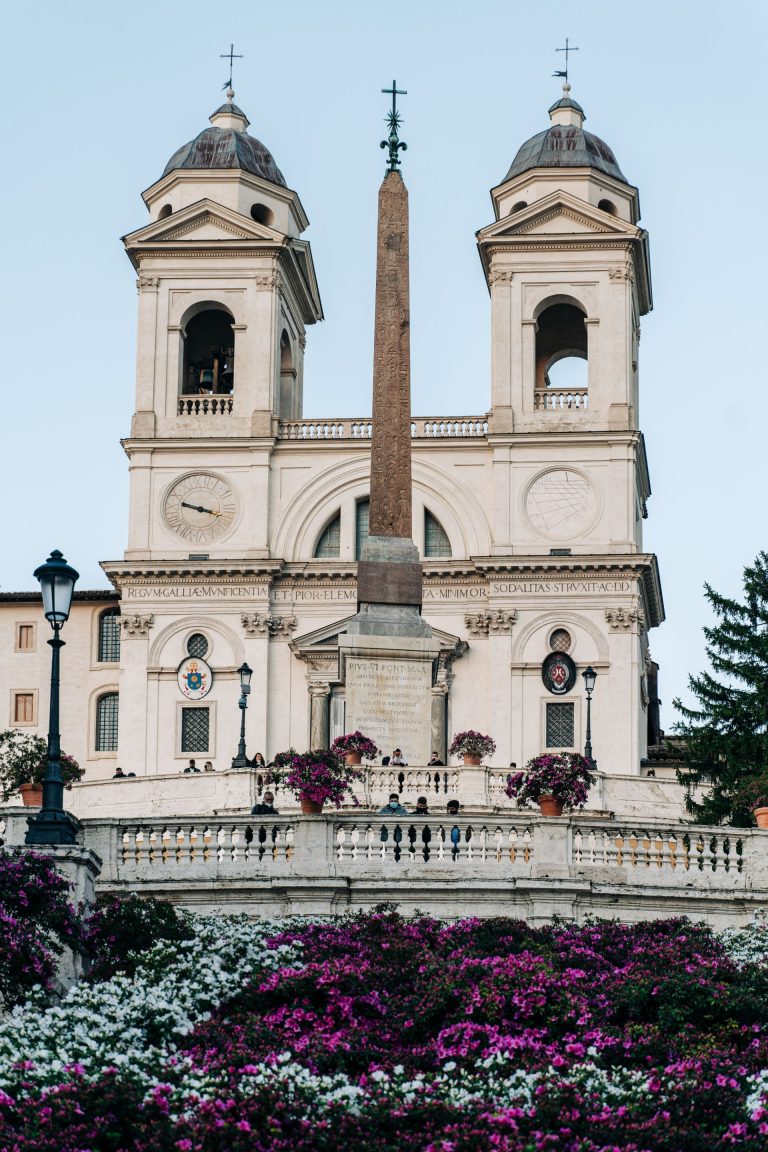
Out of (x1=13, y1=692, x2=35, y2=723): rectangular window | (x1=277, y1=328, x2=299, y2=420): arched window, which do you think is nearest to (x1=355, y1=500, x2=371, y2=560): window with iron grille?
(x1=277, y1=328, x2=299, y2=420): arched window

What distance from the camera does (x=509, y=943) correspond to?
96.8ft

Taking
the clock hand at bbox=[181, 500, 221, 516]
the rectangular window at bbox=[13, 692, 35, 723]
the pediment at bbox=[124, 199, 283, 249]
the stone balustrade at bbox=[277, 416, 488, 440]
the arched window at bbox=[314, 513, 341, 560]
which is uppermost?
the pediment at bbox=[124, 199, 283, 249]

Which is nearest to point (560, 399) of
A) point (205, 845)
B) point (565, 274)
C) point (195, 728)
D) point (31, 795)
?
point (565, 274)

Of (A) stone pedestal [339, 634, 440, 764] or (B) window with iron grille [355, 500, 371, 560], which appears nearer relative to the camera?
(A) stone pedestal [339, 634, 440, 764]

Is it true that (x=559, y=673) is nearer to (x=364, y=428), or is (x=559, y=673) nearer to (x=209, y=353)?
(x=364, y=428)

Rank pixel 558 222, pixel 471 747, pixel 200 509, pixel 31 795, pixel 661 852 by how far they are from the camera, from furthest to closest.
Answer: pixel 558 222 < pixel 200 509 < pixel 471 747 < pixel 31 795 < pixel 661 852

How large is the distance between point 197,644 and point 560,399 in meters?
13.4

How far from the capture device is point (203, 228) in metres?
82.6

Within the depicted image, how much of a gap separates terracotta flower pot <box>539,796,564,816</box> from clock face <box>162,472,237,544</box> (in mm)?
42350

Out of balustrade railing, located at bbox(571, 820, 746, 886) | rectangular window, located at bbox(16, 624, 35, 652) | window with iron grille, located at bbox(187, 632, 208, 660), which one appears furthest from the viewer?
rectangular window, located at bbox(16, 624, 35, 652)

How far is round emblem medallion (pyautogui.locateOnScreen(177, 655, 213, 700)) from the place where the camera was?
258ft

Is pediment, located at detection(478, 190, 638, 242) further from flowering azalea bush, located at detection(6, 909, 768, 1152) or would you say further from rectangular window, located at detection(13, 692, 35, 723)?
flowering azalea bush, located at detection(6, 909, 768, 1152)

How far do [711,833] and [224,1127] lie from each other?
12.7 meters

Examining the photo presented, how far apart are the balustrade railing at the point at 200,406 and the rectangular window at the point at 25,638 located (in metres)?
9.47
